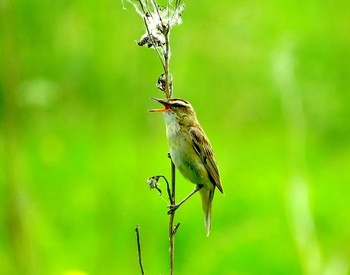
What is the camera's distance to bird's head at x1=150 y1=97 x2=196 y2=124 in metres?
3.24

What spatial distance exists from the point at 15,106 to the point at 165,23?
102 cm

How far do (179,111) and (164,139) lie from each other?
3.82 meters

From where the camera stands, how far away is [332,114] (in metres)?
8.07

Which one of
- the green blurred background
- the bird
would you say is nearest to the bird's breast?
the bird

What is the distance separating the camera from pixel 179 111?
Answer: 3.32 m

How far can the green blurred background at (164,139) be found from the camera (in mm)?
4293

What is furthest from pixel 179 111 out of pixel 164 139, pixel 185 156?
pixel 164 139

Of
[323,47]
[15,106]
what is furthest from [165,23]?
[323,47]

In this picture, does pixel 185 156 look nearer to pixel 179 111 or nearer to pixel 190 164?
pixel 190 164

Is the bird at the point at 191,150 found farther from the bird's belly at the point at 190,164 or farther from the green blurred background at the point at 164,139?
the green blurred background at the point at 164,139

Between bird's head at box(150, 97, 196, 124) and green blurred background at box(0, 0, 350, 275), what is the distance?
0.50 meters

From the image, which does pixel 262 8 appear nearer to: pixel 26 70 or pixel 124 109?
pixel 124 109

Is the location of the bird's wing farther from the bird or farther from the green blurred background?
the green blurred background

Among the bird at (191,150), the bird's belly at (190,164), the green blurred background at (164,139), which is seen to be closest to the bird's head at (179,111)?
the bird at (191,150)
